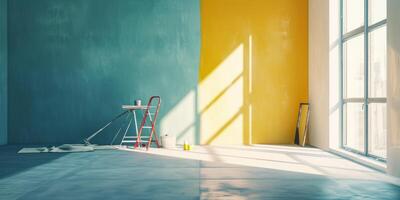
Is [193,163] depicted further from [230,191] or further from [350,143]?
[350,143]

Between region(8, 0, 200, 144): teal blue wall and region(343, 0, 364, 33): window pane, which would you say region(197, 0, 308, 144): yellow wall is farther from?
region(343, 0, 364, 33): window pane

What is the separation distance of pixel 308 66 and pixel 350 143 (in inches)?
79.9

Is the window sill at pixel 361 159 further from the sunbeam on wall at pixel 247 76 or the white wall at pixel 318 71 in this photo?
the sunbeam on wall at pixel 247 76

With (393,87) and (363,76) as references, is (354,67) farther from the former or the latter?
(393,87)

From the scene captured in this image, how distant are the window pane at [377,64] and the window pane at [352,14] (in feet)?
1.89

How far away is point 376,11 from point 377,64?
0.69m

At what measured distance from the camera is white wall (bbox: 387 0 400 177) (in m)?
4.76

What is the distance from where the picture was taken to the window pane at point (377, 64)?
5809mm

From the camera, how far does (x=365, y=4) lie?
6051 mm

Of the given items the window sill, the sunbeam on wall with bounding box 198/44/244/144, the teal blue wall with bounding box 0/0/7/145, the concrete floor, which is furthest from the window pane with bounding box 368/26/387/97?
the teal blue wall with bounding box 0/0/7/145

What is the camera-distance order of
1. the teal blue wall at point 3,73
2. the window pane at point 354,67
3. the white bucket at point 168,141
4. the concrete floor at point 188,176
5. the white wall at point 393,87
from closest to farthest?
the concrete floor at point 188,176
the white wall at point 393,87
the window pane at point 354,67
the white bucket at point 168,141
the teal blue wall at point 3,73

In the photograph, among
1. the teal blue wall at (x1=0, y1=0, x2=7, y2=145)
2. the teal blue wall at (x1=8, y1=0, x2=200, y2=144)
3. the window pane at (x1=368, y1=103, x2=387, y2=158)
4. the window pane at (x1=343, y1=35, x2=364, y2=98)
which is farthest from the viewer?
the teal blue wall at (x1=8, y1=0, x2=200, y2=144)

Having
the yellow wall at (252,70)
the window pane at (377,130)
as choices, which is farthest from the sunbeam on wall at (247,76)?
Answer: the window pane at (377,130)

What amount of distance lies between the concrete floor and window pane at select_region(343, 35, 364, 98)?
106 centimetres
